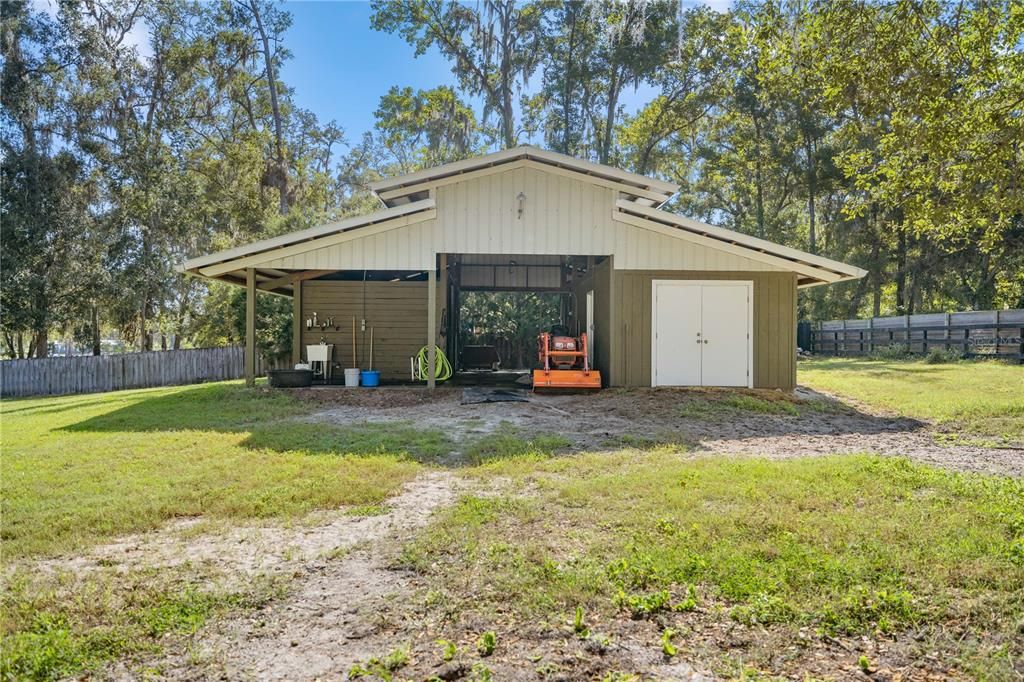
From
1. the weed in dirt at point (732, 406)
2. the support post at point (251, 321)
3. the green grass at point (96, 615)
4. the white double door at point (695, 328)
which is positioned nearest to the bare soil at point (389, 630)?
the green grass at point (96, 615)

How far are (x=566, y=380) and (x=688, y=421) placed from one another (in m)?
3.16

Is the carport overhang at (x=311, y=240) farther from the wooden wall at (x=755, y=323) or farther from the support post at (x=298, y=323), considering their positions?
the wooden wall at (x=755, y=323)

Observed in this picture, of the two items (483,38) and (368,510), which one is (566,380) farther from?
(483,38)

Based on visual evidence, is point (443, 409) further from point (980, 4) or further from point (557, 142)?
point (557, 142)

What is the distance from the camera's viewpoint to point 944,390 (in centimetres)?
1122

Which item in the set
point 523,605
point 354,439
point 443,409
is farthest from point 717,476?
point 443,409

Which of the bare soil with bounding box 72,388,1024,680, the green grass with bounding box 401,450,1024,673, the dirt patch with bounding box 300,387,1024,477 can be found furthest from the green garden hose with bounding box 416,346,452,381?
→ the green grass with bounding box 401,450,1024,673

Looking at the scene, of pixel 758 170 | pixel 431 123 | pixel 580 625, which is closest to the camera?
pixel 580 625

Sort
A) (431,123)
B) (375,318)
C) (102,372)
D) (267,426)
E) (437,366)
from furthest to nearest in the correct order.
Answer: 1. (431,123)
2. (102,372)
3. (375,318)
4. (437,366)
5. (267,426)

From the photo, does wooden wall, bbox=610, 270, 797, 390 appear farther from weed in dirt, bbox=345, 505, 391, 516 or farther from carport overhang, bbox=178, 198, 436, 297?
weed in dirt, bbox=345, 505, 391, 516

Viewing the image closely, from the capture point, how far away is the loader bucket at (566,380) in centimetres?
1120

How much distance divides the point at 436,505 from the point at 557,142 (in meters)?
24.9

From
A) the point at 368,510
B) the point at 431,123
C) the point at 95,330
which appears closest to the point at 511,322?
the point at 431,123

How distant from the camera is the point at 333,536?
3877 mm
